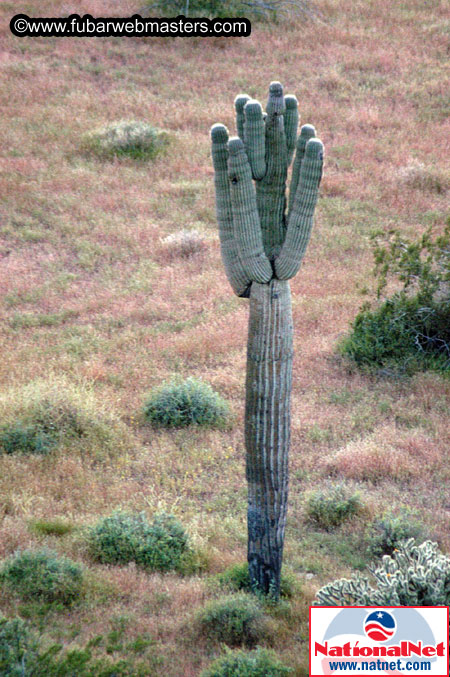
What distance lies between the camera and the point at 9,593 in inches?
237

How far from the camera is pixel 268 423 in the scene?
5.96 metres

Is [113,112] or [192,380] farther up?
[113,112]

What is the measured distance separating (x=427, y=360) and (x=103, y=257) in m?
7.02

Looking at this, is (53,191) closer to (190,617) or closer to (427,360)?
(427,360)

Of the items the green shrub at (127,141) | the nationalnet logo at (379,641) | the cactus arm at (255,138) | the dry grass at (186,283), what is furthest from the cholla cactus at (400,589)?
the green shrub at (127,141)

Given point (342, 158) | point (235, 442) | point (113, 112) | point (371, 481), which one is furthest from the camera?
point (113, 112)

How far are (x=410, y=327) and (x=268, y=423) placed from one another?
5.85 meters

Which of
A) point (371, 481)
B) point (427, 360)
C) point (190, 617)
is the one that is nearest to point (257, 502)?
point (190, 617)

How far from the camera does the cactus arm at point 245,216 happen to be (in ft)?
18.6

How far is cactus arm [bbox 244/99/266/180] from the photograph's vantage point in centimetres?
566

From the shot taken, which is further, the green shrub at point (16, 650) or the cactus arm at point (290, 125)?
the cactus arm at point (290, 125)

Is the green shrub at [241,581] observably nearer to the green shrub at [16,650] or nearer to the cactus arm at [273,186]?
the green shrub at [16,650]

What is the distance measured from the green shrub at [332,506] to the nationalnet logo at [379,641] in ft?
8.03

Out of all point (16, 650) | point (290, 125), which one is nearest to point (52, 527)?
point (16, 650)
